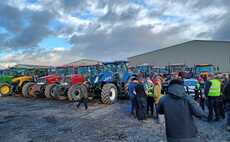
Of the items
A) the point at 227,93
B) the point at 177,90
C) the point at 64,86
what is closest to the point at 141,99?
the point at 227,93

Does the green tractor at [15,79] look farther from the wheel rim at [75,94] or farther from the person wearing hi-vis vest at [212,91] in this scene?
the person wearing hi-vis vest at [212,91]

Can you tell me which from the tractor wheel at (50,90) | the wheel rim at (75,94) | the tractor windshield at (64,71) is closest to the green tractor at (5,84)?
the tractor windshield at (64,71)

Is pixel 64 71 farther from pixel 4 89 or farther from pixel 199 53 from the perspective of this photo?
pixel 199 53

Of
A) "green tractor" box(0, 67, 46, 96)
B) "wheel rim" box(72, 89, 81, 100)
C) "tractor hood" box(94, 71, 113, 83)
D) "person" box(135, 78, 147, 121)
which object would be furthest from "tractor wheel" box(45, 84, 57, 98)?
"person" box(135, 78, 147, 121)

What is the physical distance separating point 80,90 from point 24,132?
5.37 m

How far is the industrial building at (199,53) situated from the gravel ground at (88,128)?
30676 millimetres

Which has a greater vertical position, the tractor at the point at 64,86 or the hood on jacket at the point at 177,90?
the hood on jacket at the point at 177,90

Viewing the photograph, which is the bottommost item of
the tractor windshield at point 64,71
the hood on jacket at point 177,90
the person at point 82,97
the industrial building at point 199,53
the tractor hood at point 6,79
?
the person at point 82,97

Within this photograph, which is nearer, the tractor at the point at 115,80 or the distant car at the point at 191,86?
the distant car at the point at 191,86

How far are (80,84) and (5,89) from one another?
7.67m

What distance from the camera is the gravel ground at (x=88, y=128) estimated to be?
5980mm

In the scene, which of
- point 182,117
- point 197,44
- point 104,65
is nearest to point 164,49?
point 197,44

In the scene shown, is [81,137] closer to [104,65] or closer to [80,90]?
[80,90]

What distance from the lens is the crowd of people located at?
3.01m
